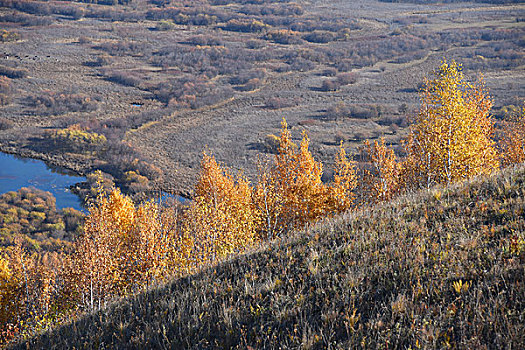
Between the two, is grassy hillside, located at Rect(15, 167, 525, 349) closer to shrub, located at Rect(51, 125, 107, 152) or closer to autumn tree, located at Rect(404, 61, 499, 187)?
autumn tree, located at Rect(404, 61, 499, 187)

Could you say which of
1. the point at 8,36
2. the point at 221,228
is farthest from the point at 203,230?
the point at 8,36

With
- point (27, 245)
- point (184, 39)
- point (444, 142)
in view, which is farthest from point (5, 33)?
point (444, 142)

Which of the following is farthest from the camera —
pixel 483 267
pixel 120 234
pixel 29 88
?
pixel 29 88

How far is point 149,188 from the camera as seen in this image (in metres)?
61.2

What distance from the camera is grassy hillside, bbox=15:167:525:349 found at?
20.4 ft

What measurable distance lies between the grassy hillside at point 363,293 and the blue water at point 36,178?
5117cm

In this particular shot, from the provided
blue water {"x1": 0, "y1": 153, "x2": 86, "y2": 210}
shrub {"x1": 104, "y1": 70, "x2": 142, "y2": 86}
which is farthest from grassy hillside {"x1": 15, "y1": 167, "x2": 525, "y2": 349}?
shrub {"x1": 104, "y1": 70, "x2": 142, "y2": 86}

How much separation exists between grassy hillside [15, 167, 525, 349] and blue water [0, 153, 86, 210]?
5117cm

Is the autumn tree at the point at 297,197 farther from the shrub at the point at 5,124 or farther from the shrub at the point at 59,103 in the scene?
the shrub at the point at 59,103

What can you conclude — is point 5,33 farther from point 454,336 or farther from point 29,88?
point 454,336

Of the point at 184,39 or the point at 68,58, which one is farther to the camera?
the point at 184,39

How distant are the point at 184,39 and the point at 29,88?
88186 millimetres

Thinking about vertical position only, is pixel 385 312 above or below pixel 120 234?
above

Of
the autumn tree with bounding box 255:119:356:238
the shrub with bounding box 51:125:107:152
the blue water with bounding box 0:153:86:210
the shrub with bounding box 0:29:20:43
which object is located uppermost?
the shrub with bounding box 0:29:20:43
